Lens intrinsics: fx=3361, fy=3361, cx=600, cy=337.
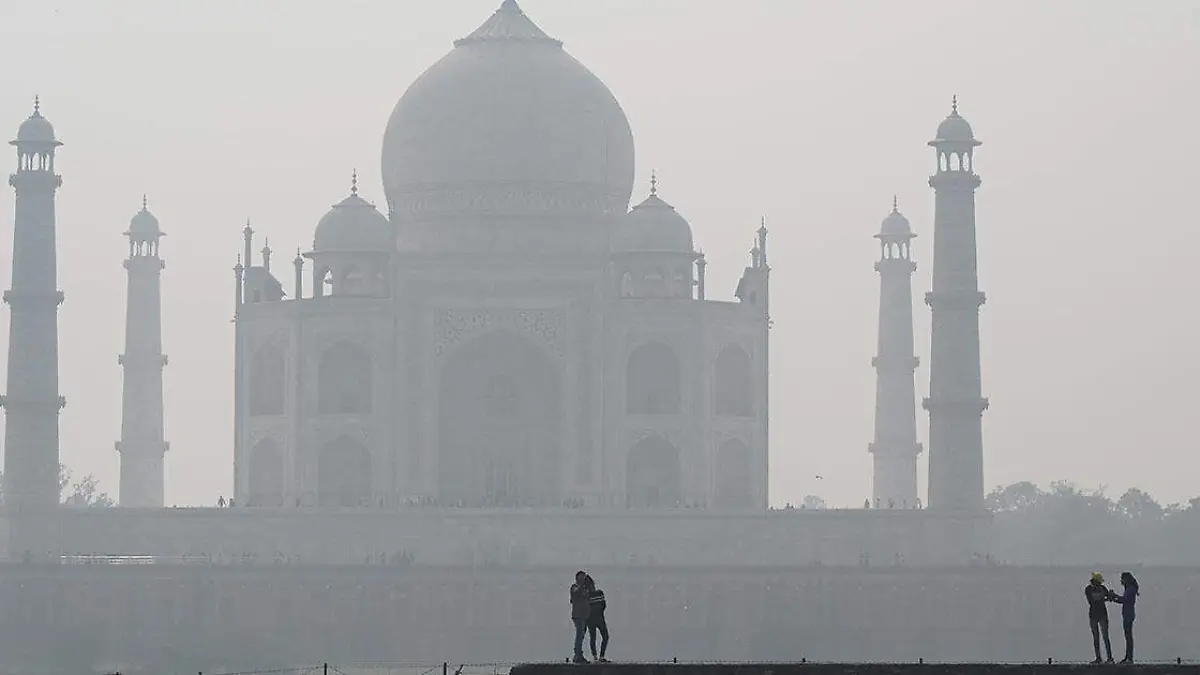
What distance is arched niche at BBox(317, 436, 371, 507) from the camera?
208 ft

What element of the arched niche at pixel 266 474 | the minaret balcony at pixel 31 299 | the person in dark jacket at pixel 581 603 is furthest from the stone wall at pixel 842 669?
the arched niche at pixel 266 474

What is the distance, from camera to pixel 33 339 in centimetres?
6194

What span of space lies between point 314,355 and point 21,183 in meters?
6.36

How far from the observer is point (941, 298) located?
6150 centimetres

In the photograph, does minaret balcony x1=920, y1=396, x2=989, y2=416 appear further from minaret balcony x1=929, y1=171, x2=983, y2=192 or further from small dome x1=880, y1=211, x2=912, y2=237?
small dome x1=880, y1=211, x2=912, y2=237

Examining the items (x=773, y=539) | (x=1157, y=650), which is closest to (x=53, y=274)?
(x=773, y=539)

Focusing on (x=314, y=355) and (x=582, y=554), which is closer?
(x=582, y=554)

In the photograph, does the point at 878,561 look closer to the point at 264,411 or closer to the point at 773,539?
the point at 773,539

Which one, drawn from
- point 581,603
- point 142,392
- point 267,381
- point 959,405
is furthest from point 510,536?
point 581,603

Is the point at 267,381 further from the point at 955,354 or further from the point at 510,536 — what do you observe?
the point at 955,354

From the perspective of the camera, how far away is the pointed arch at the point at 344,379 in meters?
63.7

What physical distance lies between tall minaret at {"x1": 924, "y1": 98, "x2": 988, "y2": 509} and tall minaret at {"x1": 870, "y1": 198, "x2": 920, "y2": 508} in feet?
24.0

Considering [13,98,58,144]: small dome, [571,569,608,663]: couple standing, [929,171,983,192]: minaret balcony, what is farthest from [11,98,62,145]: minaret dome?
[571,569,608,663]: couple standing

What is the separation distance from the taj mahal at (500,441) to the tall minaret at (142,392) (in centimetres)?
7
